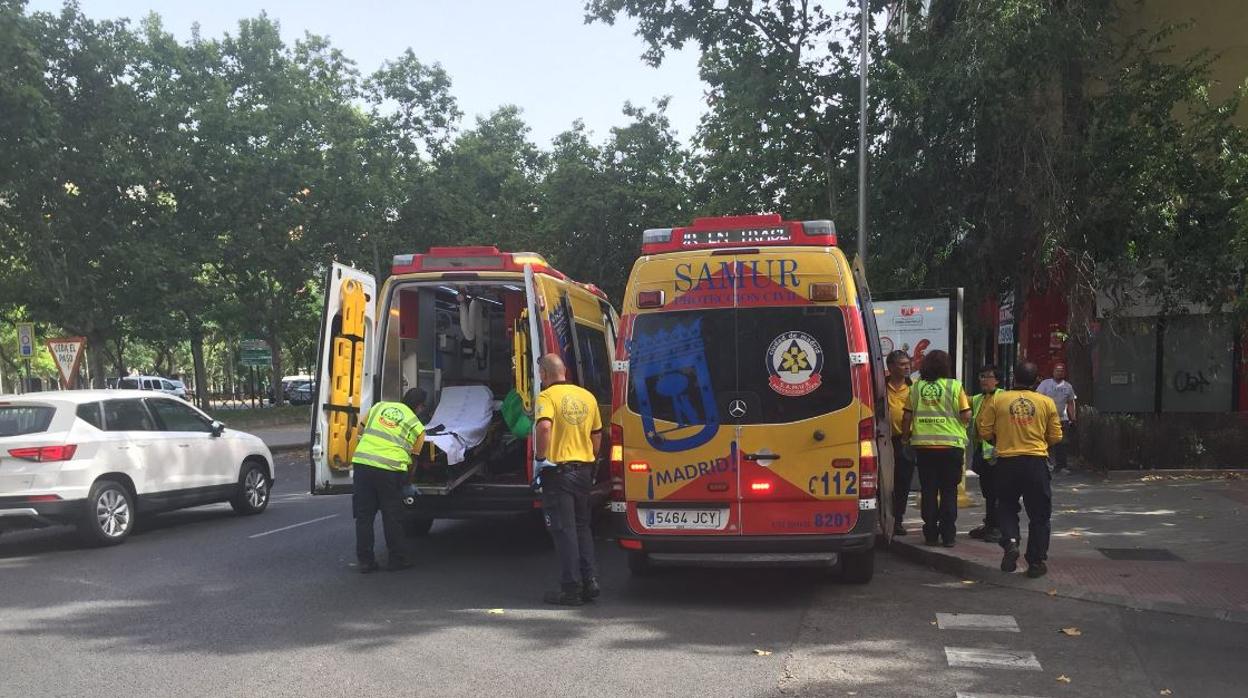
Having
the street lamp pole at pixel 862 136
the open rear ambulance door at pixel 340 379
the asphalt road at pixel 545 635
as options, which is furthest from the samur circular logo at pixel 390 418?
the street lamp pole at pixel 862 136

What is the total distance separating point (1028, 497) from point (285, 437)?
75.4 feet

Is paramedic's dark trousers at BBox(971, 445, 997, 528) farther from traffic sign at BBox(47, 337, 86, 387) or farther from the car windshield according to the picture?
traffic sign at BBox(47, 337, 86, 387)

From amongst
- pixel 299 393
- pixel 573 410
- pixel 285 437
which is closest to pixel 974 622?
pixel 573 410

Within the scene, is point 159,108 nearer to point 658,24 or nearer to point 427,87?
point 427,87

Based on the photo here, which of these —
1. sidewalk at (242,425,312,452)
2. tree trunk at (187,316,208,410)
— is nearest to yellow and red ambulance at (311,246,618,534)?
sidewalk at (242,425,312,452)

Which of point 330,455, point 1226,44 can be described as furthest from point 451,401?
point 1226,44

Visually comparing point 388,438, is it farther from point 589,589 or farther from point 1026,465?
point 1026,465

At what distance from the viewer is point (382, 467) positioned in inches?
298

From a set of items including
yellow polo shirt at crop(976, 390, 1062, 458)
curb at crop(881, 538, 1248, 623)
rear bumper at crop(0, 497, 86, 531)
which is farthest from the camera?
rear bumper at crop(0, 497, 86, 531)

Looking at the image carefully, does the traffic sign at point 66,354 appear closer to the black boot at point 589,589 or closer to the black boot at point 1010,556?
the black boot at point 589,589

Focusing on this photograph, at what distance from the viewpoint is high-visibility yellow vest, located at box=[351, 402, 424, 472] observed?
24.9 feet

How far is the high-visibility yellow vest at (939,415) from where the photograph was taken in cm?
814

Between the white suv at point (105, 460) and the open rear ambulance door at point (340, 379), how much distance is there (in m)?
2.56

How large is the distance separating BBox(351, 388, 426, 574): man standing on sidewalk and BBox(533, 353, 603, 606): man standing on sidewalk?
154 centimetres
